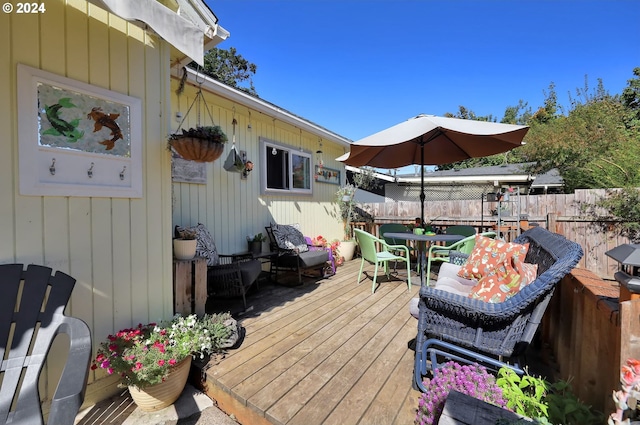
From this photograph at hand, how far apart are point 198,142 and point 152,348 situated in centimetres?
156

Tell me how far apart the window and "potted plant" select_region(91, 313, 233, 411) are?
316 cm

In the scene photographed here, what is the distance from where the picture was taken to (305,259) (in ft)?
13.6

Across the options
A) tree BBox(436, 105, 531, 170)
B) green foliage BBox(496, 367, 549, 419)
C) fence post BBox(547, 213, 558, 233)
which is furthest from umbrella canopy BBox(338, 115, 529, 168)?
tree BBox(436, 105, 531, 170)

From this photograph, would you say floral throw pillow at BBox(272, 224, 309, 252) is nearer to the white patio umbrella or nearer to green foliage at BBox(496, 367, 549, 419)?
the white patio umbrella

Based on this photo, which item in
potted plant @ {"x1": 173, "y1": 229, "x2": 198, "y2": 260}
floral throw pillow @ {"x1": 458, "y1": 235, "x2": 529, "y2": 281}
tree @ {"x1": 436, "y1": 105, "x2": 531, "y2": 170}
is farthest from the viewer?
tree @ {"x1": 436, "y1": 105, "x2": 531, "y2": 170}

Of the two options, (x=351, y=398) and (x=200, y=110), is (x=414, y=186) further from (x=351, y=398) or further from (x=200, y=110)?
(x=351, y=398)

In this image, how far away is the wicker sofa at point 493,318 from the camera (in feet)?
4.85

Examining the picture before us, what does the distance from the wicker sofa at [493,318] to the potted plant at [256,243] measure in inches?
126

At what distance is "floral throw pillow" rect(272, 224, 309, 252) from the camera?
4527 mm

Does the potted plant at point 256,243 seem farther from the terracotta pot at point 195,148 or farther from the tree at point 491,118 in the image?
the tree at point 491,118

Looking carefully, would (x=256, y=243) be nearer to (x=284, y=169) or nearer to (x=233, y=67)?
(x=284, y=169)

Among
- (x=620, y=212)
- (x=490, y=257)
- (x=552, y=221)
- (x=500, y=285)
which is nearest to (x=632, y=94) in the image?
(x=620, y=212)

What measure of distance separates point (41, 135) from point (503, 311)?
9.76 ft

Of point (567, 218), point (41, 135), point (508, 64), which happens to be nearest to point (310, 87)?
point (508, 64)
